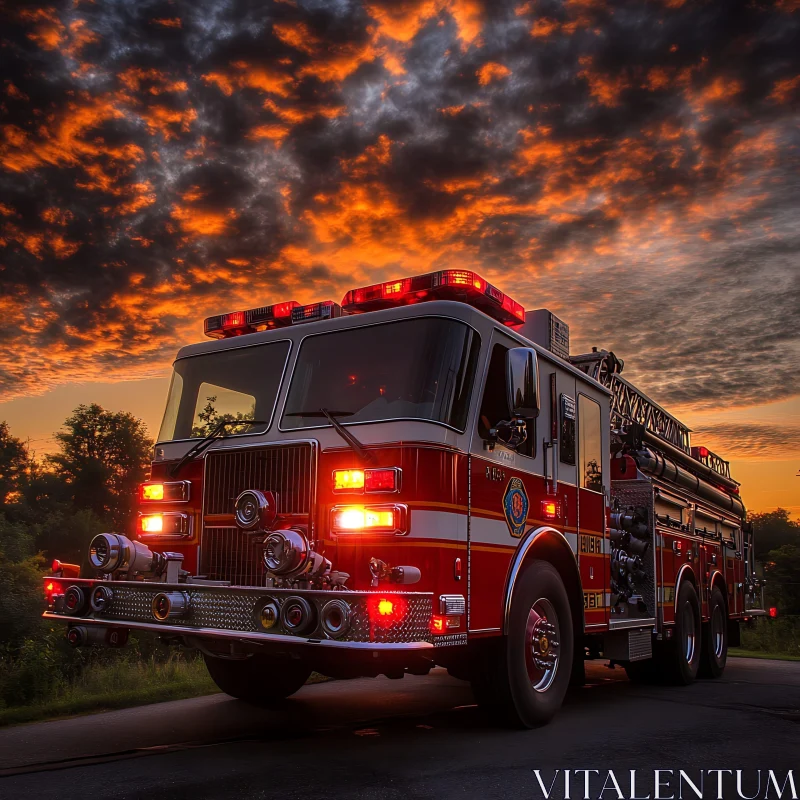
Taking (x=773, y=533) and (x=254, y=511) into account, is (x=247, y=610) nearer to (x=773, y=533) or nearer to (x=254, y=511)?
(x=254, y=511)

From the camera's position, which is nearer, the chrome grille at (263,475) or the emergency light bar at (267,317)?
the chrome grille at (263,475)

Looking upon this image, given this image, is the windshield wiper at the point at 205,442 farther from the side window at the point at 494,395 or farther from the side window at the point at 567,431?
the side window at the point at 567,431

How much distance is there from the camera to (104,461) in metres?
58.4

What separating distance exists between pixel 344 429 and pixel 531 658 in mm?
2086

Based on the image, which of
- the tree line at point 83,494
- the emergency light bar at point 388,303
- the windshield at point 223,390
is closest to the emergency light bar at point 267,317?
the emergency light bar at point 388,303

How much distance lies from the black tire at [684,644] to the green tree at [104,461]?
166 ft

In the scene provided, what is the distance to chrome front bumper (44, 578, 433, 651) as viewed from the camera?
4512mm

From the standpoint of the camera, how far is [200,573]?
584cm

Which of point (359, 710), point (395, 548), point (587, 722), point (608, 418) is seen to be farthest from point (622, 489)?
point (395, 548)

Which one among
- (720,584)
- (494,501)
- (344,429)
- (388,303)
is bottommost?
(720,584)

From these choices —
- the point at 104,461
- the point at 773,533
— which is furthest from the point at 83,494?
the point at 773,533

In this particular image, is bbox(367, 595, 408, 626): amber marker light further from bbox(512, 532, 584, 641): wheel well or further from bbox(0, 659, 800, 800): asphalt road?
bbox(512, 532, 584, 641): wheel well

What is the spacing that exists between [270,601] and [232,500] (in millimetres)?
1181

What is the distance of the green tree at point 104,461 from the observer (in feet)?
188
